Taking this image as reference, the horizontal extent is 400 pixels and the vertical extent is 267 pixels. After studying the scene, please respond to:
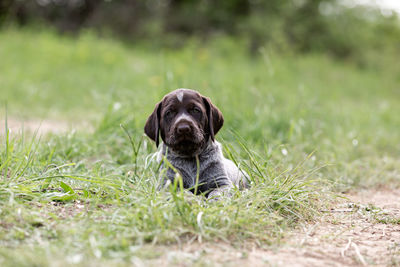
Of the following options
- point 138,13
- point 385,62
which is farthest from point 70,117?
point 385,62

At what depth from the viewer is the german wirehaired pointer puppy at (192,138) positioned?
13.2ft

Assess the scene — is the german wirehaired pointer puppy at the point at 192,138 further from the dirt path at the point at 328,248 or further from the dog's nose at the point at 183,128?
the dirt path at the point at 328,248

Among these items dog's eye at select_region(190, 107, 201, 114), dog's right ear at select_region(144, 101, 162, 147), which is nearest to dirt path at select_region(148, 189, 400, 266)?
dog's eye at select_region(190, 107, 201, 114)

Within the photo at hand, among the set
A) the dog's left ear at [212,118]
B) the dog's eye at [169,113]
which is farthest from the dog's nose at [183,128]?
the dog's left ear at [212,118]

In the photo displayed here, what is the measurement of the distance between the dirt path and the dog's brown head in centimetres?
115

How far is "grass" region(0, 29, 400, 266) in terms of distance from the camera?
10.3 feet

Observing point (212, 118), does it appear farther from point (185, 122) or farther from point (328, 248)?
point (328, 248)

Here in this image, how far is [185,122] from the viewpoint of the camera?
12.9ft

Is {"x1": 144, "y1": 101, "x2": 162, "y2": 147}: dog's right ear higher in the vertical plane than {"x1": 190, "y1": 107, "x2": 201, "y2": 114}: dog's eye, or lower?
lower

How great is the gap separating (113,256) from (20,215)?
91cm

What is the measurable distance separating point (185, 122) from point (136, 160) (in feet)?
2.30

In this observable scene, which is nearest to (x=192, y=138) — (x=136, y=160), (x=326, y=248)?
(x=136, y=160)

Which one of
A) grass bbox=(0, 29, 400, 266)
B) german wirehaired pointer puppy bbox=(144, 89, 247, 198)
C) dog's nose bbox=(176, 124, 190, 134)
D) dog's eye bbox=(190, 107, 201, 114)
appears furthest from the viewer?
dog's eye bbox=(190, 107, 201, 114)

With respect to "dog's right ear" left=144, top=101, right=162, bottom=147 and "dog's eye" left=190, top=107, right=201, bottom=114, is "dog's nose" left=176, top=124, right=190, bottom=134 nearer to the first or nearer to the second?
"dog's eye" left=190, top=107, right=201, bottom=114
